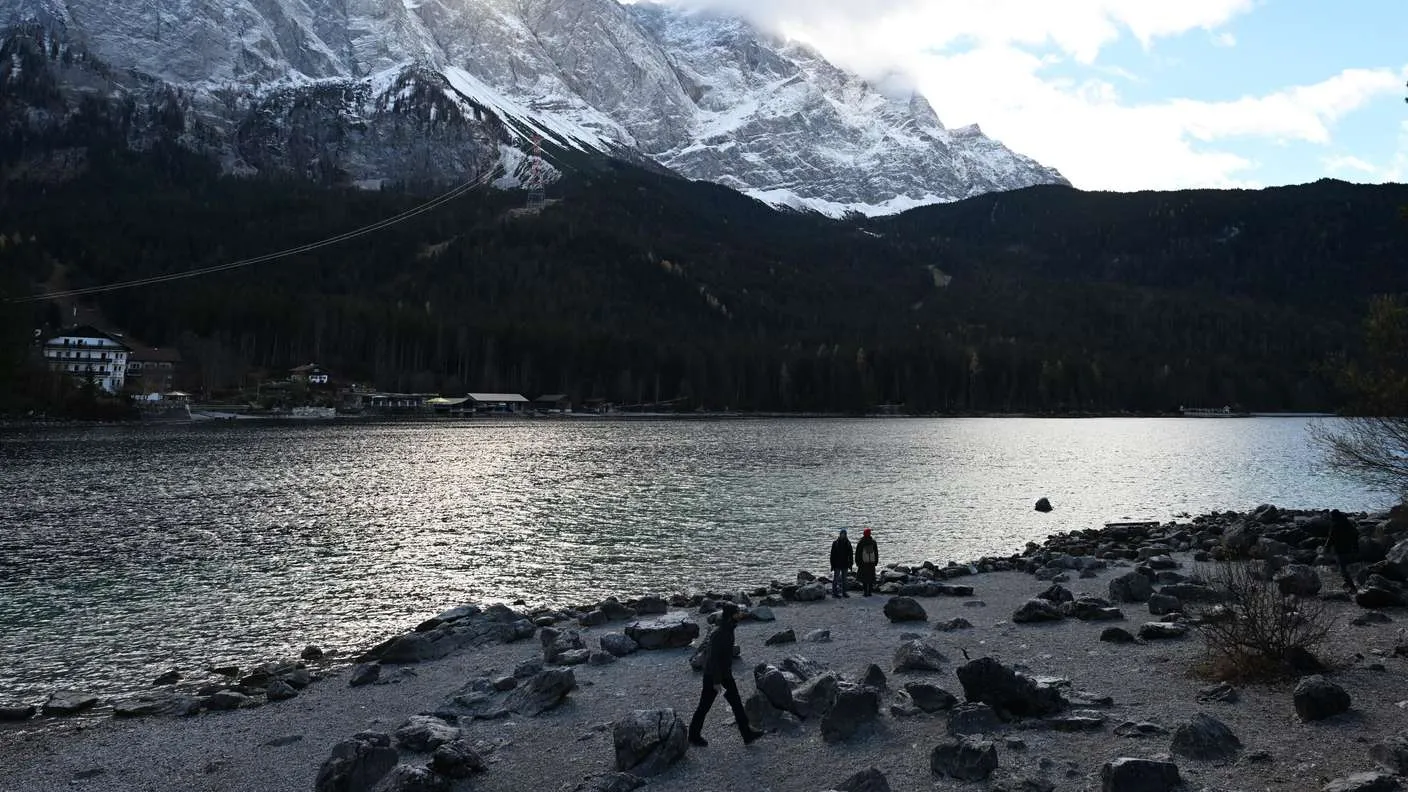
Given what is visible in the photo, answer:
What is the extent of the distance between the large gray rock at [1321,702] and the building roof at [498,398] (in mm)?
187315

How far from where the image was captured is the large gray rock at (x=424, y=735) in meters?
12.8

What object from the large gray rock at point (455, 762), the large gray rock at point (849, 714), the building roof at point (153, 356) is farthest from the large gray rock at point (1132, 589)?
the building roof at point (153, 356)

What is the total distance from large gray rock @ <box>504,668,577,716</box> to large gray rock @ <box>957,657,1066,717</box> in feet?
23.8

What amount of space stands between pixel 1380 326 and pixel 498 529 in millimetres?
36525

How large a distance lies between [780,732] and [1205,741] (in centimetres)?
583

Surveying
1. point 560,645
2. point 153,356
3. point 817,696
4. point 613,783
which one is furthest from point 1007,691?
point 153,356

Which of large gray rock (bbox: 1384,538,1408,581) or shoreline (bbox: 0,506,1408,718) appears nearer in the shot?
shoreline (bbox: 0,506,1408,718)

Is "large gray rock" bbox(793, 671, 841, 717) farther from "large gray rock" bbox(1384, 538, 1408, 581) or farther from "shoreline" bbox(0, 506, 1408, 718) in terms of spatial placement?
"large gray rock" bbox(1384, 538, 1408, 581)

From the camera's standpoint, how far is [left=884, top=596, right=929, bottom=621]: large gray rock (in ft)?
67.2

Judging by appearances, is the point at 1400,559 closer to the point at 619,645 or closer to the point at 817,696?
the point at 817,696

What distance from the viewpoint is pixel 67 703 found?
17.0 m

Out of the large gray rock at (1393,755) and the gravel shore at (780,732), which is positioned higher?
the large gray rock at (1393,755)

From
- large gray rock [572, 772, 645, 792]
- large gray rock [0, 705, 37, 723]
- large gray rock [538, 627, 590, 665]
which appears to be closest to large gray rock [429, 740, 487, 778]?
large gray rock [572, 772, 645, 792]

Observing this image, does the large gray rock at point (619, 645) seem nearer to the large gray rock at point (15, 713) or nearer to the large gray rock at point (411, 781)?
the large gray rock at point (411, 781)
